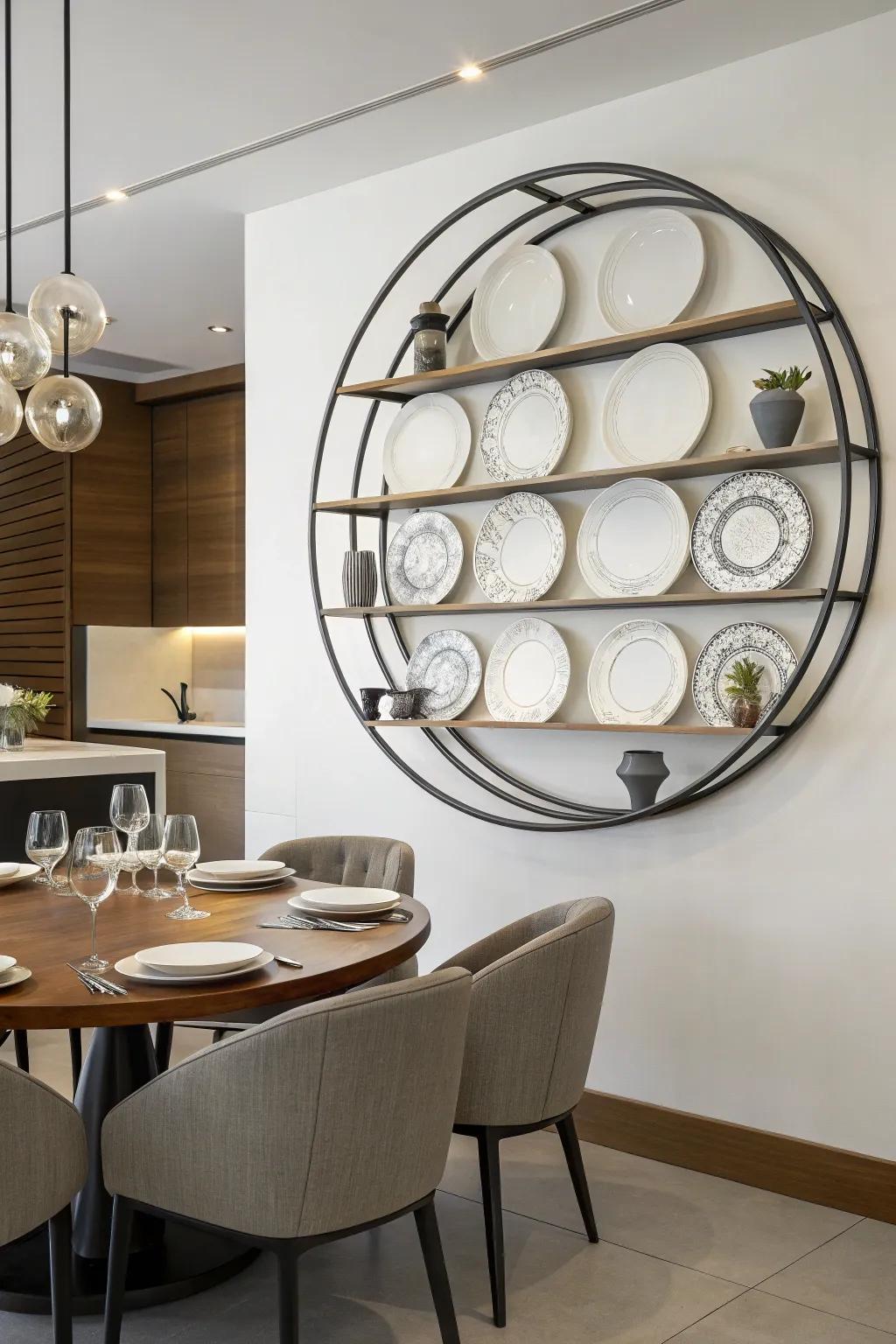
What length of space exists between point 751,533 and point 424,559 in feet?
3.55

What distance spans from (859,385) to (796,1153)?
72.6 inches

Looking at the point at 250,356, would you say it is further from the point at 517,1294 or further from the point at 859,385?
the point at 517,1294

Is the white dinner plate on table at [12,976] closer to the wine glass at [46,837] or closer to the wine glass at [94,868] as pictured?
the wine glass at [94,868]

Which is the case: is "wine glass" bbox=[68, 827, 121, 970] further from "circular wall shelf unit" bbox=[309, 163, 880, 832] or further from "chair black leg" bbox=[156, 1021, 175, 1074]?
"circular wall shelf unit" bbox=[309, 163, 880, 832]

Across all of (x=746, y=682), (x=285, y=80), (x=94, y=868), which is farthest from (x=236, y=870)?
(x=285, y=80)

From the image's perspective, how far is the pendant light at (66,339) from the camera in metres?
2.72

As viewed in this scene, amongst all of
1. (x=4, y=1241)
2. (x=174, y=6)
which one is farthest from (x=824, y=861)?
(x=174, y=6)

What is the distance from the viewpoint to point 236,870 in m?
2.94

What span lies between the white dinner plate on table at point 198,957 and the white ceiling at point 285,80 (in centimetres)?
207

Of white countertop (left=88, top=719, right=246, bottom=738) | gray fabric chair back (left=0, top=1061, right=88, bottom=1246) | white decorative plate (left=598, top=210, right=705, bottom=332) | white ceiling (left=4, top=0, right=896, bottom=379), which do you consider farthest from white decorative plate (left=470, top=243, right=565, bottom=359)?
white countertop (left=88, top=719, right=246, bottom=738)

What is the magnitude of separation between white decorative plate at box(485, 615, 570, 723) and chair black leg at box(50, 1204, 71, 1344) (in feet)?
5.95

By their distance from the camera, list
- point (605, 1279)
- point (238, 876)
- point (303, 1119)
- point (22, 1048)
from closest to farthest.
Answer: point (303, 1119) < point (605, 1279) < point (238, 876) < point (22, 1048)

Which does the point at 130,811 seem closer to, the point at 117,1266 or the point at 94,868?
the point at 94,868

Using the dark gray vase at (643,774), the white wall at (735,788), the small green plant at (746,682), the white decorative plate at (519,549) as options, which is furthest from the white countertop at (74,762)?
the small green plant at (746,682)
